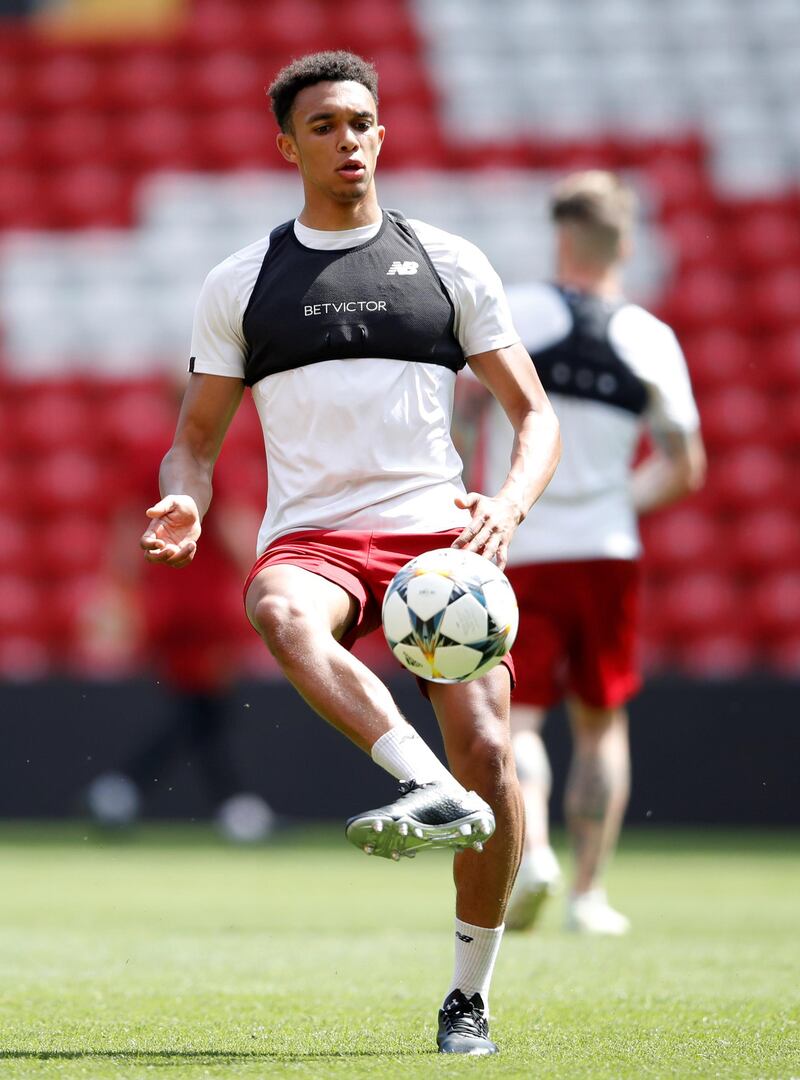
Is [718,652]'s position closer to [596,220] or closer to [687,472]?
[687,472]

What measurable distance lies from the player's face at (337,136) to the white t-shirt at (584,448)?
206cm

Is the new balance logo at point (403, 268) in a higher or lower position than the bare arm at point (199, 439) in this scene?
higher

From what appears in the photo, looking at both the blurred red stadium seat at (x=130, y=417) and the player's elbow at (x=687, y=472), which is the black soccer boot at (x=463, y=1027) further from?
the blurred red stadium seat at (x=130, y=417)

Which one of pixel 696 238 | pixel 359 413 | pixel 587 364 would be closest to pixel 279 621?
pixel 359 413

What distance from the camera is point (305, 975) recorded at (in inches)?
189

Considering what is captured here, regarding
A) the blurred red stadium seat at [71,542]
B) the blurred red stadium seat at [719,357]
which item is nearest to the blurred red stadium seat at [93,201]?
the blurred red stadium seat at [71,542]

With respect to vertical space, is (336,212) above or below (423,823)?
above

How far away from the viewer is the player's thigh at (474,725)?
145 inches

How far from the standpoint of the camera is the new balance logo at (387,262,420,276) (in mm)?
3996

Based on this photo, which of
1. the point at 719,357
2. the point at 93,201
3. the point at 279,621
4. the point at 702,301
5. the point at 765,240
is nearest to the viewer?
the point at 279,621

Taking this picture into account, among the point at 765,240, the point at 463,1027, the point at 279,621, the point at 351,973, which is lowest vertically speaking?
the point at 351,973

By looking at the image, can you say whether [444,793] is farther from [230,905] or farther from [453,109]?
[453,109]

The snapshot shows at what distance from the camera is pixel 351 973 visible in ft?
15.9

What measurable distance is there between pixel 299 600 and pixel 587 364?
2715mm
